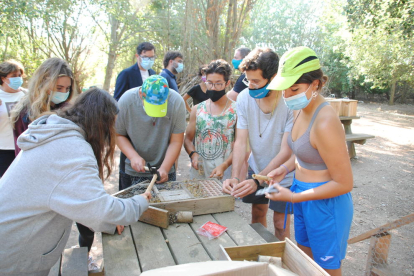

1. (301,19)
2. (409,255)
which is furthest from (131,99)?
(301,19)

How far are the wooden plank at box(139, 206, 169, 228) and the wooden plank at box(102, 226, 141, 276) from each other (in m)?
0.15

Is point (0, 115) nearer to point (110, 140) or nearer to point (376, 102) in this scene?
point (110, 140)

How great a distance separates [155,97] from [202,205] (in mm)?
975

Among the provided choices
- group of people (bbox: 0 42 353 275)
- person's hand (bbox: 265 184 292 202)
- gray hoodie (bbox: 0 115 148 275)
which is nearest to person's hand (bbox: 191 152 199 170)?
group of people (bbox: 0 42 353 275)

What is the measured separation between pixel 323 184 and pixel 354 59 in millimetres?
17229

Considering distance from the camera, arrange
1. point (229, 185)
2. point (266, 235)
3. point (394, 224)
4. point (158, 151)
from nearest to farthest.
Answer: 1. point (266, 235)
2. point (229, 185)
3. point (394, 224)
4. point (158, 151)

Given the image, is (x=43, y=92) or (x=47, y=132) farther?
(x=43, y=92)

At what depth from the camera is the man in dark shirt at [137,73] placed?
432cm

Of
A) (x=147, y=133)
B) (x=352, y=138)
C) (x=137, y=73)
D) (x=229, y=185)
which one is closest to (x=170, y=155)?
(x=147, y=133)

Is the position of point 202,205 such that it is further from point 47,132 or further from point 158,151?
point 47,132

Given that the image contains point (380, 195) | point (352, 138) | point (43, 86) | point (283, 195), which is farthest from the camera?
point (352, 138)

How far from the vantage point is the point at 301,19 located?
25516 mm

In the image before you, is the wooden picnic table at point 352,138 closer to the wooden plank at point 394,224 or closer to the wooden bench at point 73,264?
the wooden plank at point 394,224

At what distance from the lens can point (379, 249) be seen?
8.40ft
